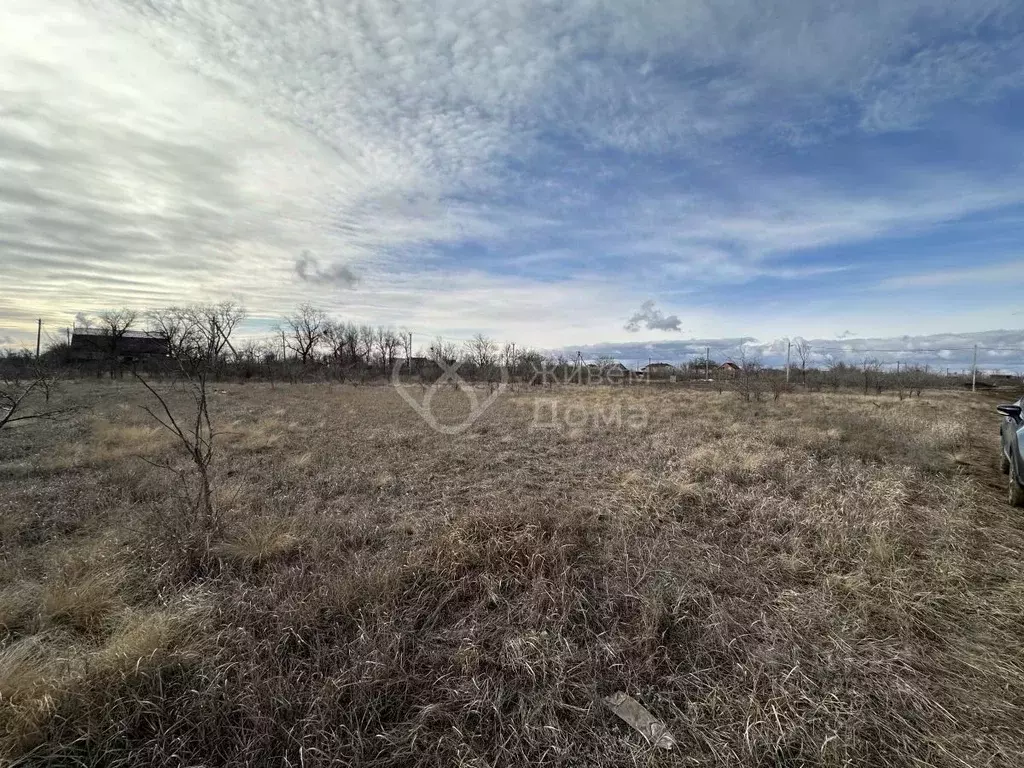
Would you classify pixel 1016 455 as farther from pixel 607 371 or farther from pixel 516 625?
pixel 607 371

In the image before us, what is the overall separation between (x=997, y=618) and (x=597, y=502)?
11.9 ft

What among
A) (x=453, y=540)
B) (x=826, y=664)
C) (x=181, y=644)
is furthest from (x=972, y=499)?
→ (x=181, y=644)

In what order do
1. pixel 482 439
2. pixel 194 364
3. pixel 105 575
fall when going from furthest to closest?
pixel 482 439
pixel 194 364
pixel 105 575

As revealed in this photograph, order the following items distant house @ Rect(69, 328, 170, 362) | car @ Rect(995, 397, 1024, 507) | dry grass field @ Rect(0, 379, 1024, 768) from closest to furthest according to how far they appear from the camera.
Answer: dry grass field @ Rect(0, 379, 1024, 768), car @ Rect(995, 397, 1024, 507), distant house @ Rect(69, 328, 170, 362)

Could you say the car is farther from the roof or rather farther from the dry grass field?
the roof

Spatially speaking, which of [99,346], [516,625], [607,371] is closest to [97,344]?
[99,346]

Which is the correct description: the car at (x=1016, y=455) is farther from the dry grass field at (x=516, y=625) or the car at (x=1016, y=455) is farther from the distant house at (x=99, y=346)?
the distant house at (x=99, y=346)

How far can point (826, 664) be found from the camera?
8.93 feet

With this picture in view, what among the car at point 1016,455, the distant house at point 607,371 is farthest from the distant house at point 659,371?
the car at point 1016,455

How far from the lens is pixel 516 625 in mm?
3150

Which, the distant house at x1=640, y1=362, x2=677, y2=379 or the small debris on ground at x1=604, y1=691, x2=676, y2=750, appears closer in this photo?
the small debris on ground at x1=604, y1=691, x2=676, y2=750

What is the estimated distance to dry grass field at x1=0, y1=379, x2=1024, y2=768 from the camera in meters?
2.21

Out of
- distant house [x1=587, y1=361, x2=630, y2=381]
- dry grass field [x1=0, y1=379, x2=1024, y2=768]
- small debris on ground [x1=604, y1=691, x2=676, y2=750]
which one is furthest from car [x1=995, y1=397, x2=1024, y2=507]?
distant house [x1=587, y1=361, x2=630, y2=381]

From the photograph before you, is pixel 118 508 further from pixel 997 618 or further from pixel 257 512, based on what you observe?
pixel 997 618
